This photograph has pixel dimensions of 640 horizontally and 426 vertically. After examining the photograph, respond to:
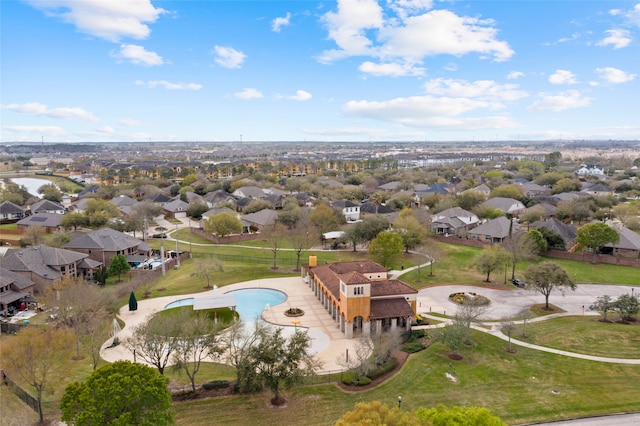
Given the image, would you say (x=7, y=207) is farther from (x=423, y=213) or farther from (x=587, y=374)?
(x=587, y=374)

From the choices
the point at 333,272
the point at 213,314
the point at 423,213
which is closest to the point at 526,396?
the point at 333,272

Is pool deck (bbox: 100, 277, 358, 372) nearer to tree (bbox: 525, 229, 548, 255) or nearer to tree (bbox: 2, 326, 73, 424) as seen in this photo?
tree (bbox: 2, 326, 73, 424)

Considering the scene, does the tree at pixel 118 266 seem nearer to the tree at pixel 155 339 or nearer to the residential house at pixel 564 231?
the tree at pixel 155 339

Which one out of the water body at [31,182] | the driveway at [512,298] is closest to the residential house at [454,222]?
the driveway at [512,298]

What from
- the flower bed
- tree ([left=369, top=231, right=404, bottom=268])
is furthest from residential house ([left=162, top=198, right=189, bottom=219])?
the flower bed

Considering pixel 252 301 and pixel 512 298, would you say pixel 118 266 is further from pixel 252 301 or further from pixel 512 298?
pixel 512 298

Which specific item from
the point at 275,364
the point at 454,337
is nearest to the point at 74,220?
the point at 275,364
